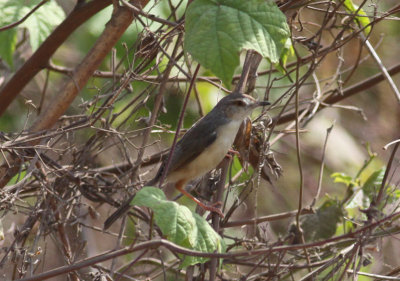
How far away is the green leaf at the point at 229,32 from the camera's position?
8.44ft

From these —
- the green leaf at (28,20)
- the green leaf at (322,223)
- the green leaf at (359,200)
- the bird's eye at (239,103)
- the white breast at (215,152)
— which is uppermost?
the green leaf at (28,20)

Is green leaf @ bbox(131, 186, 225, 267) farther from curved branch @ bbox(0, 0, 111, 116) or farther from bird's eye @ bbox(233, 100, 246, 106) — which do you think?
curved branch @ bbox(0, 0, 111, 116)

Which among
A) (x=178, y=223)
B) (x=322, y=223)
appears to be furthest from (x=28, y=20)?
(x=322, y=223)

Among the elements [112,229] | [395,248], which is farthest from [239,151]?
[395,248]

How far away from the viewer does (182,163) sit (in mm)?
4129

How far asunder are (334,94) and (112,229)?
112 inches

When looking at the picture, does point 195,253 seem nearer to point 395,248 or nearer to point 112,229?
point 112,229

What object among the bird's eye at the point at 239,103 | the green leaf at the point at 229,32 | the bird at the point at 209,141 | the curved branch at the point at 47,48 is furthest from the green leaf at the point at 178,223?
the curved branch at the point at 47,48

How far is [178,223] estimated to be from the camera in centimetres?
265

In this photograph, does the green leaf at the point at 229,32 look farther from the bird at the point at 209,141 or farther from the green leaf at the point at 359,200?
the green leaf at the point at 359,200

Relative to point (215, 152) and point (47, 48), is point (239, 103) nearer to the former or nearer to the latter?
point (215, 152)

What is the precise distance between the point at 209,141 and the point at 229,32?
142 centimetres

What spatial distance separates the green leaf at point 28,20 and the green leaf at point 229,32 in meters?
1.96

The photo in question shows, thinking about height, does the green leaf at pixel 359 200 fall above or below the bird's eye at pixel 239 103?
below
